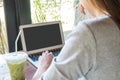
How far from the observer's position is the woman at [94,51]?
77 cm

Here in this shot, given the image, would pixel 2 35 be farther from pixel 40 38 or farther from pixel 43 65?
pixel 43 65

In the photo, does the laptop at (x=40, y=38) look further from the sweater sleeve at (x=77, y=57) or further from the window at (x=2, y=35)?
the sweater sleeve at (x=77, y=57)

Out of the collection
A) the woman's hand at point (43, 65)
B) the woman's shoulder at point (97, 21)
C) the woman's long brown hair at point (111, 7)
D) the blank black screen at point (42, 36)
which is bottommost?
the woman's hand at point (43, 65)

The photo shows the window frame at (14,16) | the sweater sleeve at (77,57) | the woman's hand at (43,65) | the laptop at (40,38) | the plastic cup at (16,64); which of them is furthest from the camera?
the window frame at (14,16)

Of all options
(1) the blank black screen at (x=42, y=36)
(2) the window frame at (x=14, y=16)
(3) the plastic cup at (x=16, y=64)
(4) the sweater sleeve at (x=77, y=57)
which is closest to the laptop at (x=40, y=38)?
(1) the blank black screen at (x=42, y=36)

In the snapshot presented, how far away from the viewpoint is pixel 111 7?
829mm

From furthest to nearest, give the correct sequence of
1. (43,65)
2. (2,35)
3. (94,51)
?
(2,35) → (43,65) → (94,51)

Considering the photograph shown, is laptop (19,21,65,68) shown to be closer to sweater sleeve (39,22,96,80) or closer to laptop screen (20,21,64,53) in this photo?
laptop screen (20,21,64,53)

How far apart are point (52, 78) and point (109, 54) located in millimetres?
223

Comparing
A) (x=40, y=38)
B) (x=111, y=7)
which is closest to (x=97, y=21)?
(x=111, y=7)

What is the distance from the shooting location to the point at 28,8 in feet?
5.28

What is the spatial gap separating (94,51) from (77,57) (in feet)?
0.20

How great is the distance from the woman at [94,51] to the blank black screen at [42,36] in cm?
63

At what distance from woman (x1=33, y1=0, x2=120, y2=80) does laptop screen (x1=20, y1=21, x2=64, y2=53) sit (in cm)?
62
